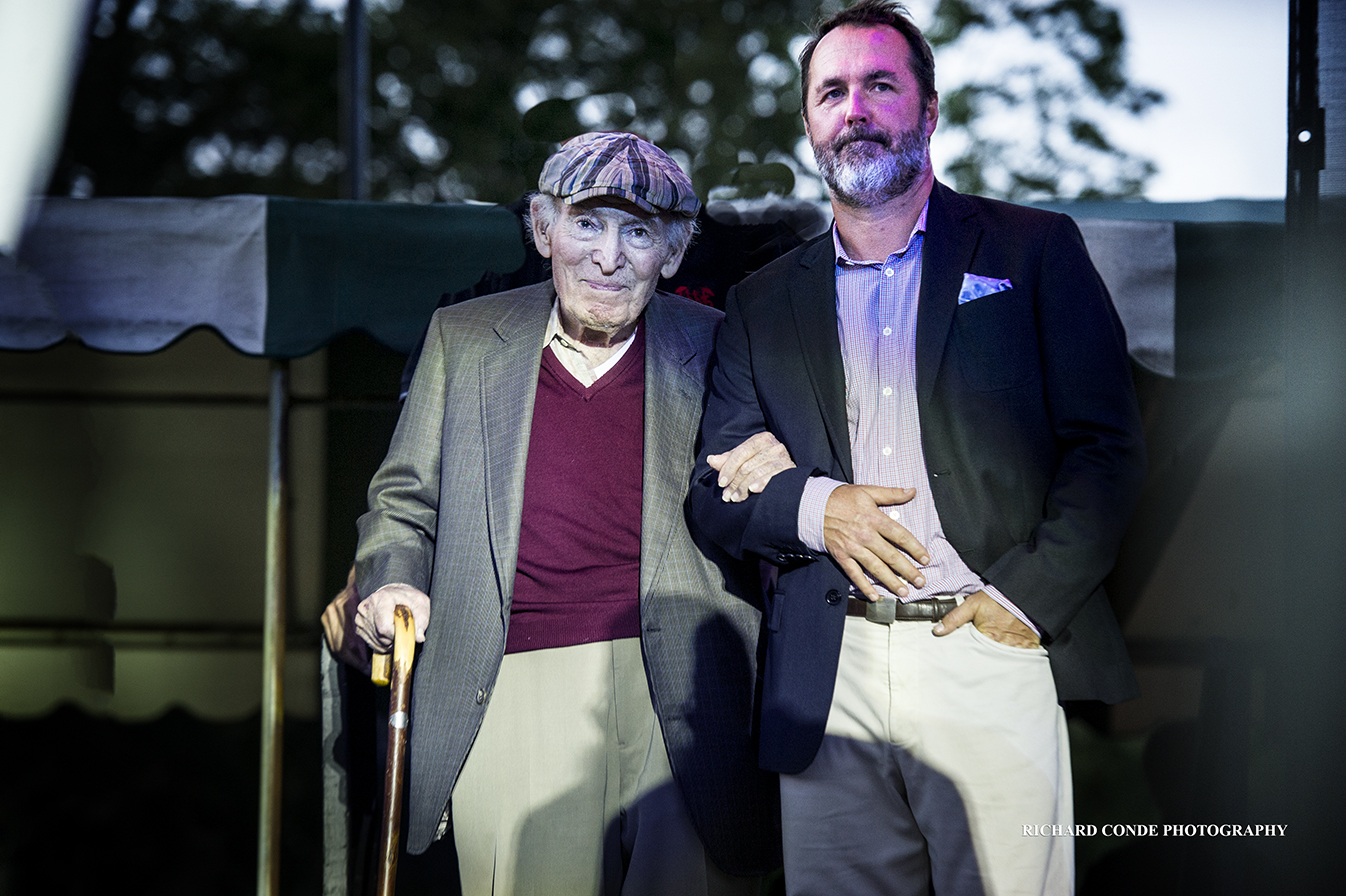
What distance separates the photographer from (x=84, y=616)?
462 centimetres

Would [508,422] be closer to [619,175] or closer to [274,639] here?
[619,175]

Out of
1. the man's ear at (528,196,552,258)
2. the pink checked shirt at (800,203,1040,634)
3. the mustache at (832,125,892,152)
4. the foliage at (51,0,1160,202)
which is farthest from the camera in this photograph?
the foliage at (51,0,1160,202)

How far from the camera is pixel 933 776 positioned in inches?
75.6

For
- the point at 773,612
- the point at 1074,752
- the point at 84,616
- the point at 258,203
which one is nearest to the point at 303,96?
the point at 84,616

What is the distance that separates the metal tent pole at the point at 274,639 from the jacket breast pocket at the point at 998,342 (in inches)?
85.3

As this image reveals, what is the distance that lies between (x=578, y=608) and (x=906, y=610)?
26.3 inches

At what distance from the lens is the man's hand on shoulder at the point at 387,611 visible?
2102 mm

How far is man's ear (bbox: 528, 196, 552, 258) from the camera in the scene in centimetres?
228

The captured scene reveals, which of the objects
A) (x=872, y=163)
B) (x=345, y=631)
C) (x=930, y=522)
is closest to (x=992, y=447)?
(x=930, y=522)

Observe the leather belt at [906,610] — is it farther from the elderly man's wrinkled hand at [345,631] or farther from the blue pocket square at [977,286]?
the elderly man's wrinkled hand at [345,631]

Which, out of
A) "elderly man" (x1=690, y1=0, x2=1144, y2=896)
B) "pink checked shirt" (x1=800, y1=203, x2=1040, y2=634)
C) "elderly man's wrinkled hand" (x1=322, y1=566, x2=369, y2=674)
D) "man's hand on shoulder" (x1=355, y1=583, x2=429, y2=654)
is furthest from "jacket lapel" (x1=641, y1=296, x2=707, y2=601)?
"elderly man's wrinkled hand" (x1=322, y1=566, x2=369, y2=674)

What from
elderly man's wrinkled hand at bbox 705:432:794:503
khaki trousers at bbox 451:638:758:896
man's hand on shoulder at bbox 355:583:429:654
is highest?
elderly man's wrinkled hand at bbox 705:432:794:503

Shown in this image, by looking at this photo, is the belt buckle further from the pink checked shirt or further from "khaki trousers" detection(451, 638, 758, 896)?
"khaki trousers" detection(451, 638, 758, 896)

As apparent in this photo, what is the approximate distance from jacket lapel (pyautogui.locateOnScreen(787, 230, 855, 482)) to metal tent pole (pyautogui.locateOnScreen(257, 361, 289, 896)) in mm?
1827
